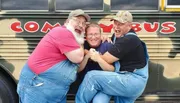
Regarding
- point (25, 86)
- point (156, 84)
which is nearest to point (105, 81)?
point (25, 86)

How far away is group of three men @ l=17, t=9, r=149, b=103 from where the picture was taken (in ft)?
9.06

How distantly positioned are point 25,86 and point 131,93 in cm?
102

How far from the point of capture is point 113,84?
114 inches

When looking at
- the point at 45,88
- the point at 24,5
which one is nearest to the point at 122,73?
the point at 45,88

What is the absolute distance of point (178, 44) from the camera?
11.8 feet

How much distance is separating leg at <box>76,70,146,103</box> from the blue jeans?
183 millimetres

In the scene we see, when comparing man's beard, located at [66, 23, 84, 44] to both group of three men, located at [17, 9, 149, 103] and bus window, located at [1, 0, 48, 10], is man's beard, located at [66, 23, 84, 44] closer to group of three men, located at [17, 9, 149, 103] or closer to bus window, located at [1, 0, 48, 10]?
group of three men, located at [17, 9, 149, 103]

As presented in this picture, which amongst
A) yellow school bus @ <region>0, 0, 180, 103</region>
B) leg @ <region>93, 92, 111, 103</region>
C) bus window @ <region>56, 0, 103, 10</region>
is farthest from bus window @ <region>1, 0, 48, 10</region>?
leg @ <region>93, 92, 111, 103</region>

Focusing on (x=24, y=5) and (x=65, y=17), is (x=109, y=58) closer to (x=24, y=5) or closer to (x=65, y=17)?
(x=65, y=17)

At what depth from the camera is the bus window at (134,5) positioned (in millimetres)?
3539

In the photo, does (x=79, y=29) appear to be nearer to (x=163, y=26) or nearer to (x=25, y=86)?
(x=25, y=86)

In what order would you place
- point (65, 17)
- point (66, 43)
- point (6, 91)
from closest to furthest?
point (66, 43) < point (65, 17) < point (6, 91)

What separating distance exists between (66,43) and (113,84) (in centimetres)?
61

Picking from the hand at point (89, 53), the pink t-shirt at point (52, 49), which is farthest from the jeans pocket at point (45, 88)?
the hand at point (89, 53)
